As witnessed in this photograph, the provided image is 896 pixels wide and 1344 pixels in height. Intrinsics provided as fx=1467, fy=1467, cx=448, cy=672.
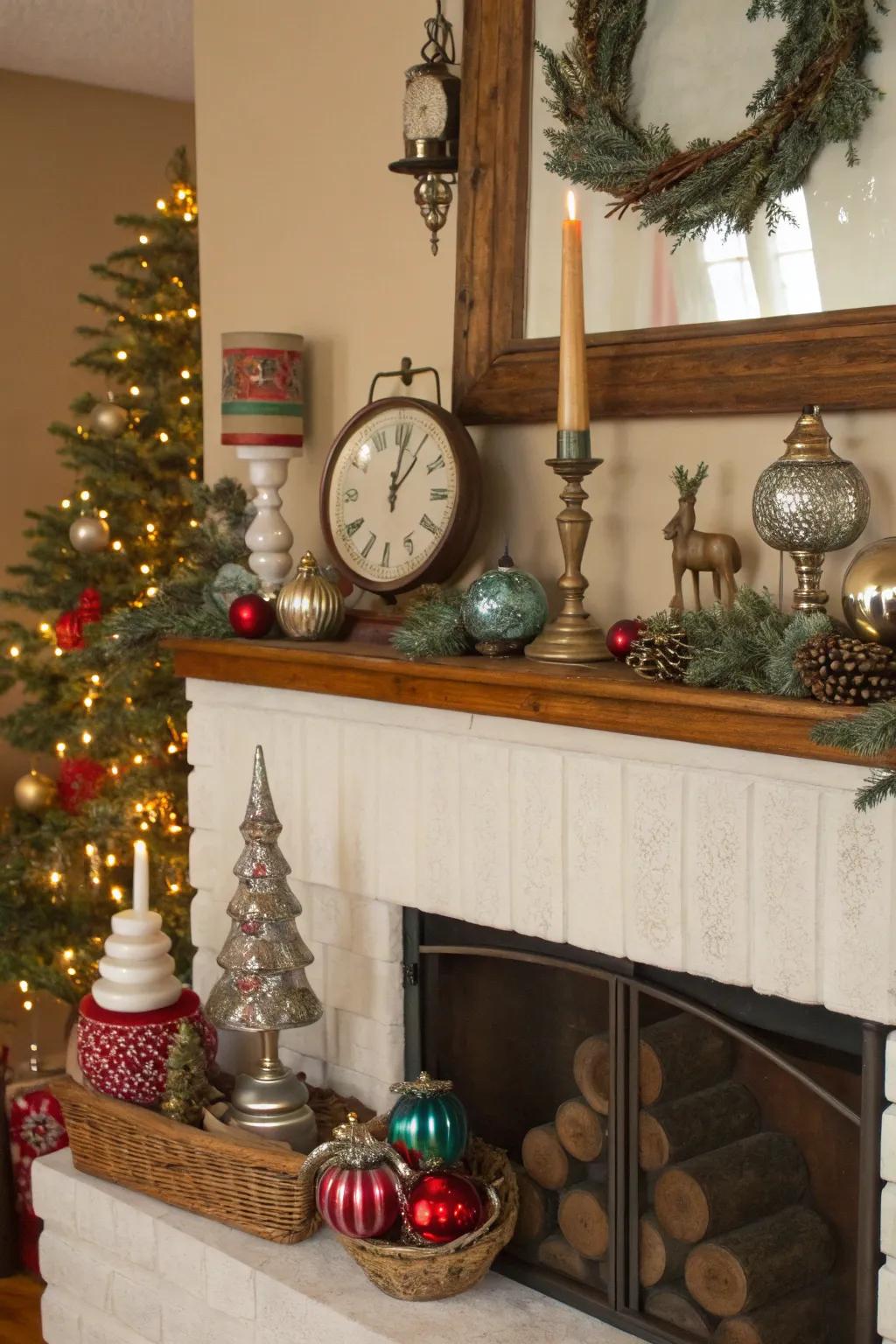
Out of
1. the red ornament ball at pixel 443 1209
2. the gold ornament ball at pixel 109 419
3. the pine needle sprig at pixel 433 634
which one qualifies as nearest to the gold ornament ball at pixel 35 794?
the gold ornament ball at pixel 109 419

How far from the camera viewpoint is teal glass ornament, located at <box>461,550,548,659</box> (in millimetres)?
2053

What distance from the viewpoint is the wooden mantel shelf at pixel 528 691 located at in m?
1.70

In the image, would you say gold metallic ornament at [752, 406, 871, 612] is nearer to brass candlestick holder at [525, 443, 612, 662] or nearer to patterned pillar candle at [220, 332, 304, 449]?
brass candlestick holder at [525, 443, 612, 662]

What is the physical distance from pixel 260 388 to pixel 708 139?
87cm

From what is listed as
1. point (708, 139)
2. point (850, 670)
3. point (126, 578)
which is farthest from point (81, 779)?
point (850, 670)

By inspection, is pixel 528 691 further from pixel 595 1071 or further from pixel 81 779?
pixel 81 779

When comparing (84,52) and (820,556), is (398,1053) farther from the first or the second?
(84,52)

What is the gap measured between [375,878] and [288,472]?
2.61 ft

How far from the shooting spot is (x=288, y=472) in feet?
8.78

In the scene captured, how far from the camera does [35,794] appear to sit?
374cm

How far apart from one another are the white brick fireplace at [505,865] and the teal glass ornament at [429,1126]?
0.20 metres

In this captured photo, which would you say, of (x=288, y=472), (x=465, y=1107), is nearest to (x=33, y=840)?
(x=288, y=472)

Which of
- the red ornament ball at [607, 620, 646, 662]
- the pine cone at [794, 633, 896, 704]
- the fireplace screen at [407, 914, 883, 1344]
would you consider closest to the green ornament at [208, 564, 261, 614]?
the fireplace screen at [407, 914, 883, 1344]

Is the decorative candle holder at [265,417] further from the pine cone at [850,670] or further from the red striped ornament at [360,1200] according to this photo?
the pine cone at [850,670]
